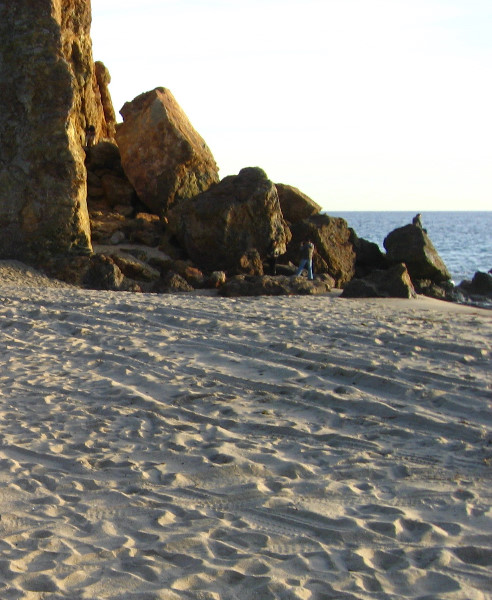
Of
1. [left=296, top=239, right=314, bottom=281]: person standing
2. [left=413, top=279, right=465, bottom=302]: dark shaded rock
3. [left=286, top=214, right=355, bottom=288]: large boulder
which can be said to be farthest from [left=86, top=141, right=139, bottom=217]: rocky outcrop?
[left=413, top=279, right=465, bottom=302]: dark shaded rock

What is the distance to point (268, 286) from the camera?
1480 centimetres

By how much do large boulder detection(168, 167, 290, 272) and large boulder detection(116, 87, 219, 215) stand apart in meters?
2.05

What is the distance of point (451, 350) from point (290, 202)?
542 inches

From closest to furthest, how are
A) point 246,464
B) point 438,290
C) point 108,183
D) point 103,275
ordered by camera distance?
point 246,464 → point 103,275 → point 438,290 → point 108,183

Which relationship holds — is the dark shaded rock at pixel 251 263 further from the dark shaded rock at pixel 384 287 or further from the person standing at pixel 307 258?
the dark shaded rock at pixel 384 287

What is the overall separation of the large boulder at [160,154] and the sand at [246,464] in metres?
11.3

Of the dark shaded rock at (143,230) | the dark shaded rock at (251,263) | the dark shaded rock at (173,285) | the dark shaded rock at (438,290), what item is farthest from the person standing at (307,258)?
the dark shaded rock at (143,230)

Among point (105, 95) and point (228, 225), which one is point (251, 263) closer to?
point (228, 225)

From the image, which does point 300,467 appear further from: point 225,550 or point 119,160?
point 119,160

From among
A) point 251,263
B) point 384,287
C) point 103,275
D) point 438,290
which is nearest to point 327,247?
point 251,263

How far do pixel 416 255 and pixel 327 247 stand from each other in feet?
7.59

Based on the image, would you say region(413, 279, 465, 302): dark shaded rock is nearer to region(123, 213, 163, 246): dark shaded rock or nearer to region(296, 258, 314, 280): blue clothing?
region(296, 258, 314, 280): blue clothing

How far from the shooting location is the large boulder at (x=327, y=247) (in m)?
18.5

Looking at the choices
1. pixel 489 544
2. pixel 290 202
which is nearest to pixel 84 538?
pixel 489 544
